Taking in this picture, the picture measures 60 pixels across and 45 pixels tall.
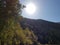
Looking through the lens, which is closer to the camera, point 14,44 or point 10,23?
point 10,23

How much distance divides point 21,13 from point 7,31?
300cm

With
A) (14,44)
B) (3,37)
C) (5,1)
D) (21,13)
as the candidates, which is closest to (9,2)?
(5,1)

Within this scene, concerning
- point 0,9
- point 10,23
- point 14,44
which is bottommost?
point 14,44

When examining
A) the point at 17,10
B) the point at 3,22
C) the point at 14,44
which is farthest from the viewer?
the point at 14,44

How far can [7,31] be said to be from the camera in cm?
2403

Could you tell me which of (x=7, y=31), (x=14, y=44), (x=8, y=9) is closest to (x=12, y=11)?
(x=8, y=9)

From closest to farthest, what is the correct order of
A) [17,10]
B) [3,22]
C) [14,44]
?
[3,22]
[17,10]
[14,44]

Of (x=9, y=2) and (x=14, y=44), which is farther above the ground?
(x=9, y=2)

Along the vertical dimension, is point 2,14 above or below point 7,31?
above

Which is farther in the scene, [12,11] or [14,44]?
[14,44]

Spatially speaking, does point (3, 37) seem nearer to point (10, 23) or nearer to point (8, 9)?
point (10, 23)

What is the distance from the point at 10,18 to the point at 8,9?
3.35 ft

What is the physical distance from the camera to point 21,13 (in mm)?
25625

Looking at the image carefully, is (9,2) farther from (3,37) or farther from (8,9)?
(3,37)
